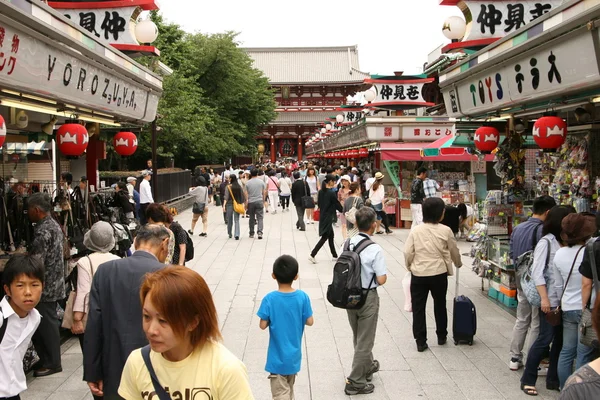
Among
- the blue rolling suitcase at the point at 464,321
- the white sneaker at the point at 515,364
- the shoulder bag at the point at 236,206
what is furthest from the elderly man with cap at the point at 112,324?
Answer: the shoulder bag at the point at 236,206

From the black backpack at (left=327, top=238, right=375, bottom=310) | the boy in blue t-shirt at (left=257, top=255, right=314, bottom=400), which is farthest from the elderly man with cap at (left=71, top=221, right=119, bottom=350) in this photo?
the black backpack at (left=327, top=238, right=375, bottom=310)

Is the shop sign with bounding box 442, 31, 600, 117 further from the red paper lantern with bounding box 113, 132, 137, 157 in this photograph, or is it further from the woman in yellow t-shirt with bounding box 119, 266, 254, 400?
the red paper lantern with bounding box 113, 132, 137, 157

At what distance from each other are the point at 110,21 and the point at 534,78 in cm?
597

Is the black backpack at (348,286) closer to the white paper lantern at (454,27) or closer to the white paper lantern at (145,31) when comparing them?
the white paper lantern at (454,27)

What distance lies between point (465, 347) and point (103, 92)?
528 cm

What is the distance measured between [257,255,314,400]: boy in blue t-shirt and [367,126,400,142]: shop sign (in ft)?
52.1

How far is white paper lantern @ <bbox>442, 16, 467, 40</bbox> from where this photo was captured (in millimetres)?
9031

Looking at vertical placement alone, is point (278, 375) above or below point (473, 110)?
below

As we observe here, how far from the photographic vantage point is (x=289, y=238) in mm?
16062

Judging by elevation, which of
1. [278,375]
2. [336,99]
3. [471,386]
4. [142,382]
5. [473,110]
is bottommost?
[471,386]

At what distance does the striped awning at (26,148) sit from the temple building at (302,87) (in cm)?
4709

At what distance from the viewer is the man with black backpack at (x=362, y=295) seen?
18.2 feet

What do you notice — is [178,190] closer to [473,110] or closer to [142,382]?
[473,110]

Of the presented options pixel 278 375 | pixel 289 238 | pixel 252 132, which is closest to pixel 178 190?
pixel 289 238
